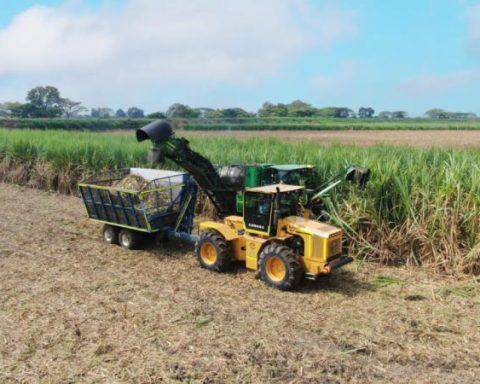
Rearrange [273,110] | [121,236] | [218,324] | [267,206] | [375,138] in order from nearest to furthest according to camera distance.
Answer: [218,324], [267,206], [121,236], [375,138], [273,110]

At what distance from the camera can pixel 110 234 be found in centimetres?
810

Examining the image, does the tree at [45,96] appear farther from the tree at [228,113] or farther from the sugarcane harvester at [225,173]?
the sugarcane harvester at [225,173]

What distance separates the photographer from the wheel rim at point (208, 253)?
22.0 feet

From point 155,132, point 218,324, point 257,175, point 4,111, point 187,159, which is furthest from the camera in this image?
point 4,111

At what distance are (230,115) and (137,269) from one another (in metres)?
60.7

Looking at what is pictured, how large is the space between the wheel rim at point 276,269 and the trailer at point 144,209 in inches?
60.6

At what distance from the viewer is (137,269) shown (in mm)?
6797

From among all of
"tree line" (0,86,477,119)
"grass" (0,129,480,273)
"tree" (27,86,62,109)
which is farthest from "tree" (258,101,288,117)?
"grass" (0,129,480,273)

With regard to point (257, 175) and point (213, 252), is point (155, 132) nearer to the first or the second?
point (257, 175)

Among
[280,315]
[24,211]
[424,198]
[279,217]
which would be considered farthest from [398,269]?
[24,211]

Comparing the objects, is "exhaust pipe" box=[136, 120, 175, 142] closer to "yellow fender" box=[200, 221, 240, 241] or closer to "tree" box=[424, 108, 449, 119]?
"yellow fender" box=[200, 221, 240, 241]

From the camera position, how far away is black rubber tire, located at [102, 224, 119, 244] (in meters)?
8.05

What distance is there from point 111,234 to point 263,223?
3113 mm

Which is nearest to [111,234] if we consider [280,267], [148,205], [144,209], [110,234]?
[110,234]
